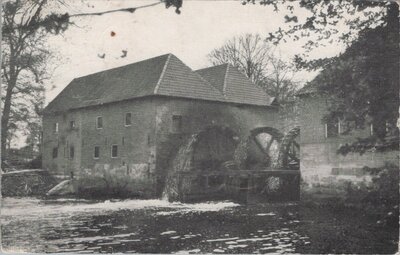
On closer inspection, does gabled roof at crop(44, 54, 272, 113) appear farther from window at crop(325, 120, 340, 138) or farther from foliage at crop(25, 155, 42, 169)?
foliage at crop(25, 155, 42, 169)

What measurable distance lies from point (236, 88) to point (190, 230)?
32.4 ft

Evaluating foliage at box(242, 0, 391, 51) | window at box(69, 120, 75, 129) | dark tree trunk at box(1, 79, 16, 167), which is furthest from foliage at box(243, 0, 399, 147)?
window at box(69, 120, 75, 129)

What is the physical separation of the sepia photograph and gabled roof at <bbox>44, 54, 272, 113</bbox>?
60 millimetres

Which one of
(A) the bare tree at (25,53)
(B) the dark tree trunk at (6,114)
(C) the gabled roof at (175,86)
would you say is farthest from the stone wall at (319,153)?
(B) the dark tree trunk at (6,114)

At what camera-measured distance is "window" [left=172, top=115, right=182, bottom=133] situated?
16719mm

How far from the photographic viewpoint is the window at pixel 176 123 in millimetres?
16719

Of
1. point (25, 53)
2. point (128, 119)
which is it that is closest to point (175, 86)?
point (128, 119)

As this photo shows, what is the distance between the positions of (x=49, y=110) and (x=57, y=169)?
6986 millimetres

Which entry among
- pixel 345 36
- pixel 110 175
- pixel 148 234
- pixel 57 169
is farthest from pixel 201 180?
pixel 345 36

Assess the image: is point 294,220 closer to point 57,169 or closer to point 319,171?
point 319,171

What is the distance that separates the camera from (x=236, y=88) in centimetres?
1752

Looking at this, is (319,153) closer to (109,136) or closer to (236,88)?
(236,88)

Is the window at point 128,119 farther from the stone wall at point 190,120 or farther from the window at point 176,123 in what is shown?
the window at point 176,123

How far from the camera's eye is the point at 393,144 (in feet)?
17.3
